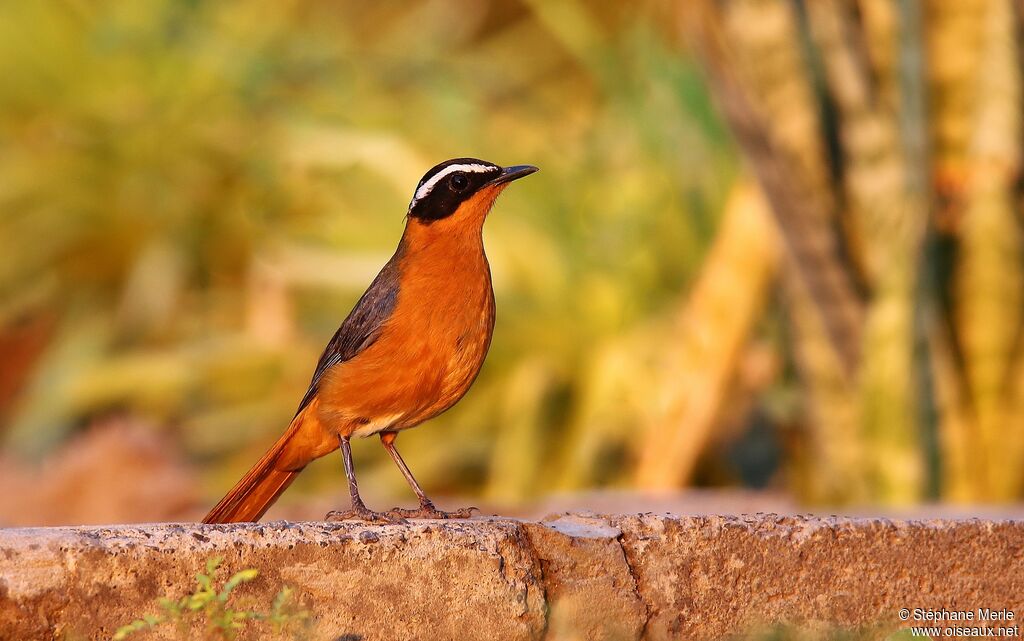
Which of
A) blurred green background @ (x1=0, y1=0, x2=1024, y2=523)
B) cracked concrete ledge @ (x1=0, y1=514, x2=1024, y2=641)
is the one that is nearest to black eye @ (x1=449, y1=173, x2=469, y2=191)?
cracked concrete ledge @ (x1=0, y1=514, x2=1024, y2=641)

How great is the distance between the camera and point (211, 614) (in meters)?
2.53

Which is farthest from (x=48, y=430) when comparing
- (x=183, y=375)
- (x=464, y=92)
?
(x=464, y=92)

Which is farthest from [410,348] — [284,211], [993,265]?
[284,211]

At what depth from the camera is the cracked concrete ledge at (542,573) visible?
99.0 inches

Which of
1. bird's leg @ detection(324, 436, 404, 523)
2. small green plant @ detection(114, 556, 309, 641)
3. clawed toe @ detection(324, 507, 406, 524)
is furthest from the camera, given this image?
bird's leg @ detection(324, 436, 404, 523)

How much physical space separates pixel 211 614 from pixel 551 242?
653cm

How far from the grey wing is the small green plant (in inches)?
41.6

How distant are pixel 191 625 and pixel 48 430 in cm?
653

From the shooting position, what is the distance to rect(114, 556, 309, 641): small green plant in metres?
2.51

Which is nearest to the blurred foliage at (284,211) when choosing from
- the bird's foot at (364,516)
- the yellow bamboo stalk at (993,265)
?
the yellow bamboo stalk at (993,265)

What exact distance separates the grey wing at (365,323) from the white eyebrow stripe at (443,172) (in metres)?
0.18

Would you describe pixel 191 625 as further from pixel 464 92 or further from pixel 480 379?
pixel 464 92

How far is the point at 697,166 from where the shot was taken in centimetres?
906

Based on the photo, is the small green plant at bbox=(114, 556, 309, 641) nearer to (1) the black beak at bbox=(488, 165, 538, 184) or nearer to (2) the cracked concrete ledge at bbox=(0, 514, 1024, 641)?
(2) the cracked concrete ledge at bbox=(0, 514, 1024, 641)
